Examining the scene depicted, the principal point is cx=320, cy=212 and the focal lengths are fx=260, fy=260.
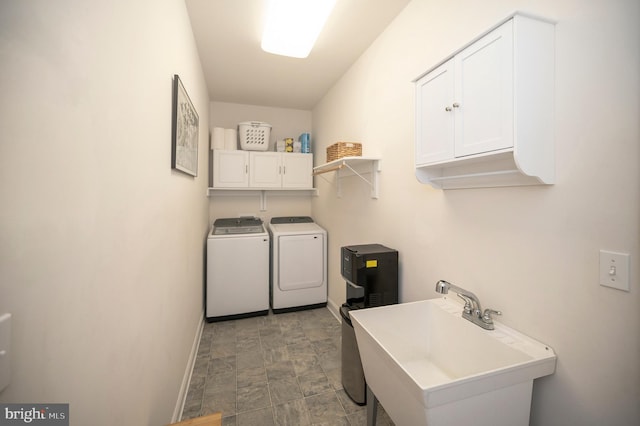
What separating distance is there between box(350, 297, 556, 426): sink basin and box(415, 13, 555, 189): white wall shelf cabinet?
0.71m

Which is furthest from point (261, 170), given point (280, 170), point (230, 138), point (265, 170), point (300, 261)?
point (300, 261)

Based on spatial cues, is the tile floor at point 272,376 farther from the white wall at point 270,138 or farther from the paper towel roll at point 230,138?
the paper towel roll at point 230,138

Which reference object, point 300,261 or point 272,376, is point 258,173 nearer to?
point 300,261

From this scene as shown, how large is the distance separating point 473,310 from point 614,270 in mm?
568

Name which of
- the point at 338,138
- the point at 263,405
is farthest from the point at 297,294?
the point at 338,138

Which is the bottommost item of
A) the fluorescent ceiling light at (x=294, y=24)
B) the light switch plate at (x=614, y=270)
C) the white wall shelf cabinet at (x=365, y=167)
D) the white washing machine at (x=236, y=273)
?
the white washing machine at (x=236, y=273)

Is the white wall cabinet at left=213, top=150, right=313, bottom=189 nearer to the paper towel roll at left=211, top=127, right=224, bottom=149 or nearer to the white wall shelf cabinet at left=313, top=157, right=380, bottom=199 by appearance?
the paper towel roll at left=211, top=127, right=224, bottom=149

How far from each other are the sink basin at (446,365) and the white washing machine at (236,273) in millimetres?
1968

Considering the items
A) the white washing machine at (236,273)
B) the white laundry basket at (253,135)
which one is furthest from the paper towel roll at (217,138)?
the white washing machine at (236,273)

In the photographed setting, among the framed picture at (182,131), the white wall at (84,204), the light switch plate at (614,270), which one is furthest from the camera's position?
the framed picture at (182,131)

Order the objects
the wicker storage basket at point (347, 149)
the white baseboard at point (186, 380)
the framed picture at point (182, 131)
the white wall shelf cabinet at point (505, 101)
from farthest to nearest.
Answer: the wicker storage basket at point (347, 149), the white baseboard at point (186, 380), the framed picture at point (182, 131), the white wall shelf cabinet at point (505, 101)

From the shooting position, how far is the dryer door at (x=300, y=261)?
3.22 metres

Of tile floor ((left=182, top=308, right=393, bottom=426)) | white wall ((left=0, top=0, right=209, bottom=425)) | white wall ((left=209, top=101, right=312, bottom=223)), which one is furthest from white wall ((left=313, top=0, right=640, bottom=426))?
white wall ((left=209, top=101, right=312, bottom=223))

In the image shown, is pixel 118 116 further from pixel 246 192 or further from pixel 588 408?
pixel 246 192
